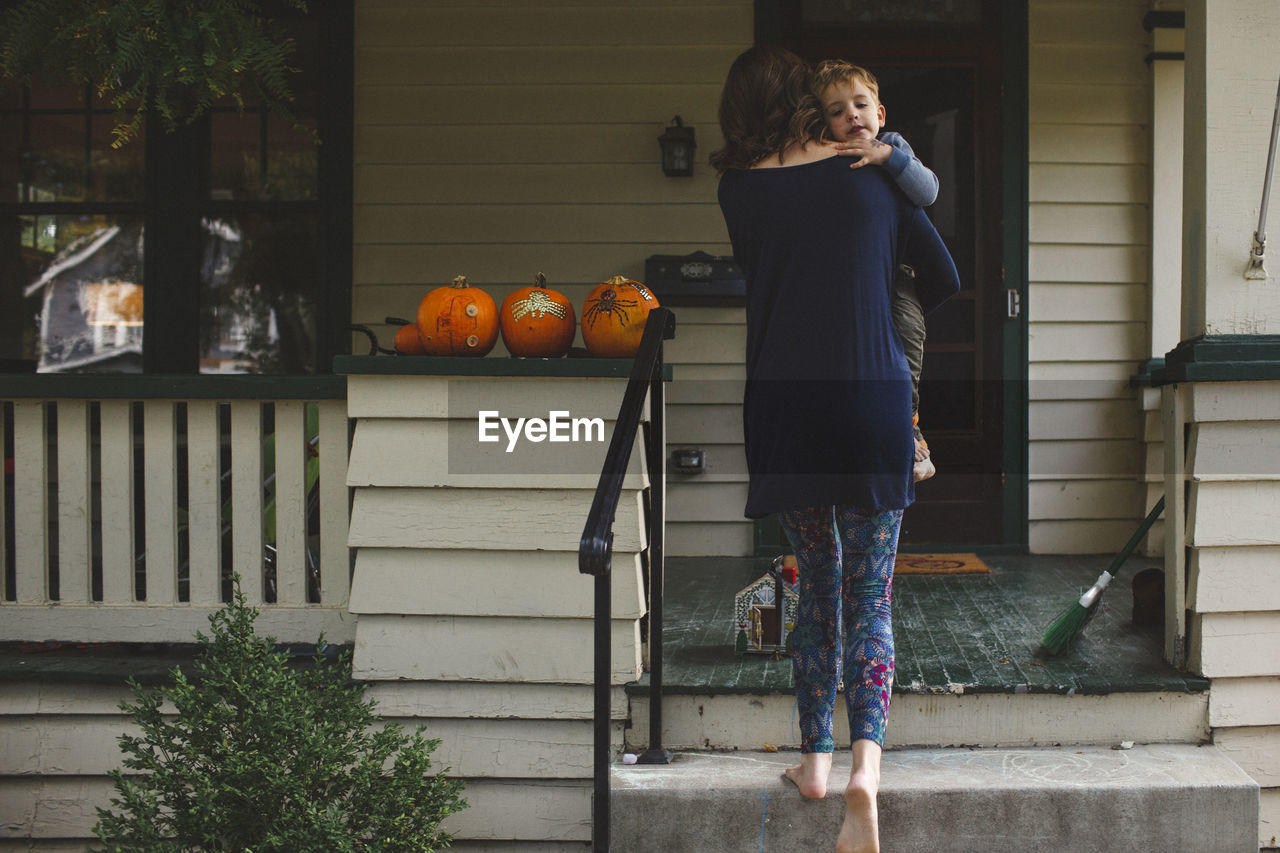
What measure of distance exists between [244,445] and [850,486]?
1748mm

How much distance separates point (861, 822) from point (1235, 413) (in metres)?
1.52

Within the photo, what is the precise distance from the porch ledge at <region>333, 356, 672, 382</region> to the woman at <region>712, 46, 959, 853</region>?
627 millimetres

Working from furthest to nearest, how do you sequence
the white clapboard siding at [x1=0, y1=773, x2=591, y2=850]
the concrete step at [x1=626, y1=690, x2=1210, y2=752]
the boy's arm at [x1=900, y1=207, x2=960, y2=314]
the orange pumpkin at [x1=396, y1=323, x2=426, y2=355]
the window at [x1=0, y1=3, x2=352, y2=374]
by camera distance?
the window at [x1=0, y1=3, x2=352, y2=374]
the orange pumpkin at [x1=396, y1=323, x2=426, y2=355]
the white clapboard siding at [x1=0, y1=773, x2=591, y2=850]
the concrete step at [x1=626, y1=690, x2=1210, y2=752]
the boy's arm at [x1=900, y1=207, x2=960, y2=314]

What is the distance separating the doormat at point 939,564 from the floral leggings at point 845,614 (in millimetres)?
1817

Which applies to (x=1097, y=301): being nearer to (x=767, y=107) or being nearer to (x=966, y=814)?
(x=966, y=814)

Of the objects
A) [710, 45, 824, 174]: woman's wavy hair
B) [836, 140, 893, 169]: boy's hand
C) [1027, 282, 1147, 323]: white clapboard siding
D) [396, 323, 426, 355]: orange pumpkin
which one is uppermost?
[710, 45, 824, 174]: woman's wavy hair

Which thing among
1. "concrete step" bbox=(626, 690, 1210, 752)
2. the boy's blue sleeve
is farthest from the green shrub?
the boy's blue sleeve

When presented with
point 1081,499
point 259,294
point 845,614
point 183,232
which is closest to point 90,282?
point 183,232

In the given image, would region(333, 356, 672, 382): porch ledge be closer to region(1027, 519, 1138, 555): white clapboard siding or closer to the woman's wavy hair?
the woman's wavy hair

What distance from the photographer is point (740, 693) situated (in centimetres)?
242

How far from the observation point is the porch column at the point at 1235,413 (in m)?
2.45

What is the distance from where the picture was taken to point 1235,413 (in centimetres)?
245

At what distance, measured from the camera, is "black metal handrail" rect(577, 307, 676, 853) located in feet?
5.29

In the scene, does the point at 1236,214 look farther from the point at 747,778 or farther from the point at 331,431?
the point at 331,431
